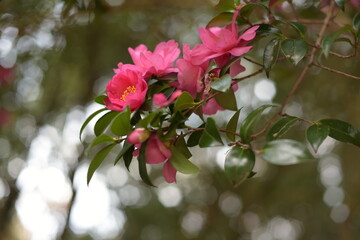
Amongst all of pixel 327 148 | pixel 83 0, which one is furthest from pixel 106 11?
pixel 327 148

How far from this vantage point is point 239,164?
0.62m

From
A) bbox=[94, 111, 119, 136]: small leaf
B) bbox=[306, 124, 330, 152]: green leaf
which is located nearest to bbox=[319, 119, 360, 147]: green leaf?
bbox=[306, 124, 330, 152]: green leaf

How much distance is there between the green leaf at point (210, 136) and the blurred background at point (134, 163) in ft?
2.87

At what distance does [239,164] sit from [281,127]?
17 centimetres

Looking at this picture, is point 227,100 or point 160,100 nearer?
point 160,100

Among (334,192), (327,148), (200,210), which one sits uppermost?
(327,148)

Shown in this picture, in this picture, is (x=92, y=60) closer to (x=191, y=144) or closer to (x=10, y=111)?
(x=10, y=111)

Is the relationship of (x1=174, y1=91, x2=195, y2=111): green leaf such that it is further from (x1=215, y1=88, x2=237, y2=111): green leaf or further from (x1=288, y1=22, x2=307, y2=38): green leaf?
(x1=288, y1=22, x2=307, y2=38): green leaf

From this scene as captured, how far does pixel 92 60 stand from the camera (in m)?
2.63

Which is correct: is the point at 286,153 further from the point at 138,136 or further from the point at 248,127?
the point at 138,136

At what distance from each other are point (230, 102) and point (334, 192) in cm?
299

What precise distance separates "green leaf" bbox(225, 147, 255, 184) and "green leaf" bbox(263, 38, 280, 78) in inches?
7.6

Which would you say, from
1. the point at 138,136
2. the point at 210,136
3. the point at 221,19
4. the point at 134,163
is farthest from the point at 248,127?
the point at 134,163

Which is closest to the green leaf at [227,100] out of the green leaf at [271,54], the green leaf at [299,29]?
the green leaf at [271,54]
